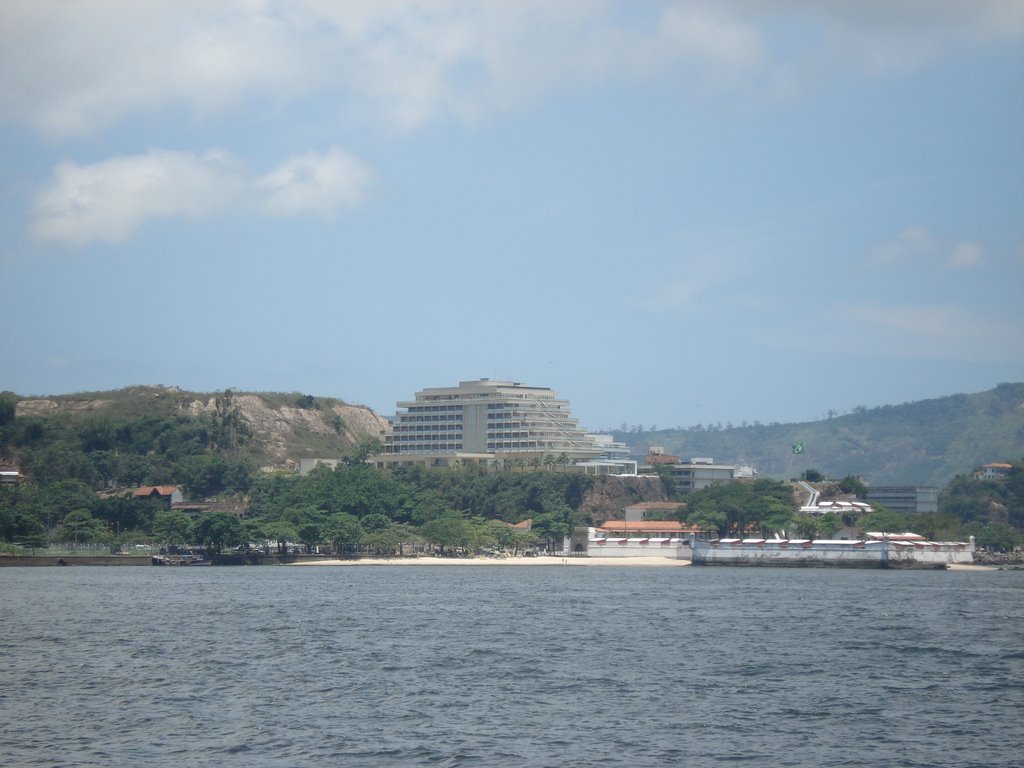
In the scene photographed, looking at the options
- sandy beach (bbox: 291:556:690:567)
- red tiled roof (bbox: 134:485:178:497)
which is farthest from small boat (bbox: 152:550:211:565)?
red tiled roof (bbox: 134:485:178:497)

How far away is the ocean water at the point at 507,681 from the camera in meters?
34.5

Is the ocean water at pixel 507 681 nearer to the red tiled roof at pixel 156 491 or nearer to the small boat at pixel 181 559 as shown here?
the small boat at pixel 181 559

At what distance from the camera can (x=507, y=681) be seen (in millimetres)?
46281

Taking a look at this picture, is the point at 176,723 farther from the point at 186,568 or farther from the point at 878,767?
the point at 186,568

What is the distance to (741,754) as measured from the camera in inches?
1335

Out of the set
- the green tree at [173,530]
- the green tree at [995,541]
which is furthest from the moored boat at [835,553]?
the green tree at [173,530]

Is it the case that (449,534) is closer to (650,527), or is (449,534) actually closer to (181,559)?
(181,559)

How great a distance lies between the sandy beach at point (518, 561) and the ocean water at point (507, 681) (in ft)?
186

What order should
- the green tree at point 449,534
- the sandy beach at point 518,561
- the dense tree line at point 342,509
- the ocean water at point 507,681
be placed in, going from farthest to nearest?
the green tree at point 449,534 < the dense tree line at point 342,509 < the sandy beach at point 518,561 < the ocean water at point 507,681

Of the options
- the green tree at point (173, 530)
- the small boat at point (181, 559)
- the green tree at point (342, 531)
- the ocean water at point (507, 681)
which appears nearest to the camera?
the ocean water at point (507, 681)

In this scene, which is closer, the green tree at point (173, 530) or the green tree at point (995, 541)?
the green tree at point (173, 530)

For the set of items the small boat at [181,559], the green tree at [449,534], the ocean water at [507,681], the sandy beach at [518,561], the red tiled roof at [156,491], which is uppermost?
the red tiled roof at [156,491]

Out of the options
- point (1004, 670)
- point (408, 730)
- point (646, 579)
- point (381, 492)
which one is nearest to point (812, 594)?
point (646, 579)

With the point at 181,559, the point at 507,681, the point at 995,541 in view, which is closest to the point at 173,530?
the point at 181,559
